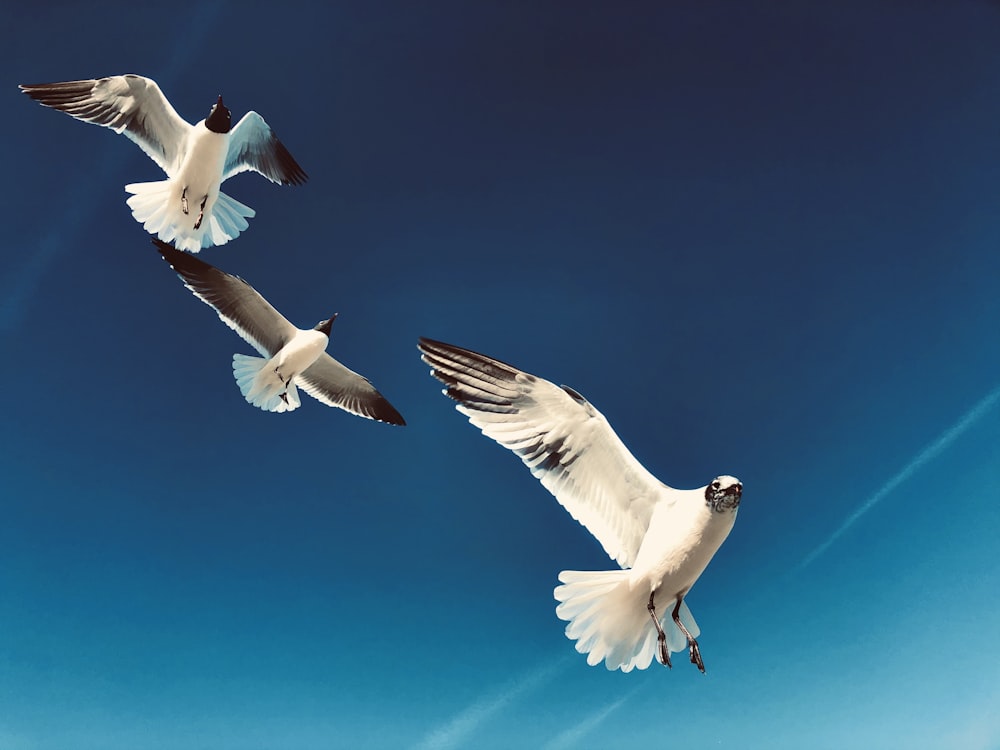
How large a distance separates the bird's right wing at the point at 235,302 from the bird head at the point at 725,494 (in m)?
3.62

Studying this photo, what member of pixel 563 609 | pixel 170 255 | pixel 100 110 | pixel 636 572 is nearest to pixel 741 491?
pixel 636 572

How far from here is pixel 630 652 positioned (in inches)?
171

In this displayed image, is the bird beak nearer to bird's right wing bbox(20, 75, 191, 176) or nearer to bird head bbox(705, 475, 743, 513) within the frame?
bird's right wing bbox(20, 75, 191, 176)

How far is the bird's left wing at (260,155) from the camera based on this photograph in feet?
21.4

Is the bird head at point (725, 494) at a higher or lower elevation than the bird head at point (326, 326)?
lower

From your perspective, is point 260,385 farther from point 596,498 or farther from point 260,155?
point 596,498

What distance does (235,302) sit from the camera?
636 cm

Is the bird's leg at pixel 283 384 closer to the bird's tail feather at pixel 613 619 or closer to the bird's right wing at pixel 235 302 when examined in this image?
the bird's right wing at pixel 235 302

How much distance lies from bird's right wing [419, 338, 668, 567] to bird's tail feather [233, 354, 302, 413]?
231 cm

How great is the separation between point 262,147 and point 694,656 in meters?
4.81

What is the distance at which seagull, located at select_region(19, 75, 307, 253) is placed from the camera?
601 centimetres

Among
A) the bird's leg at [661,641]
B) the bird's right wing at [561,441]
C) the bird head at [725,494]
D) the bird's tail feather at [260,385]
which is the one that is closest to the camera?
the bird head at [725,494]

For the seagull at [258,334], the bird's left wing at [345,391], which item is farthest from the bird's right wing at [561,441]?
the bird's left wing at [345,391]

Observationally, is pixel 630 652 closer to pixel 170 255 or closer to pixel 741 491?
pixel 741 491
